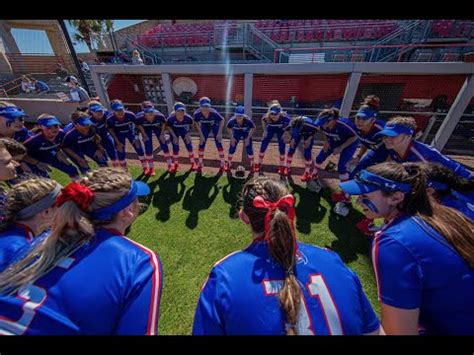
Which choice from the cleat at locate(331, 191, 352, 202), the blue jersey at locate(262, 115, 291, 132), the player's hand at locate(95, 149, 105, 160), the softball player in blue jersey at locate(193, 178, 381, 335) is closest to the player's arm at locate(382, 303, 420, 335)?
the softball player in blue jersey at locate(193, 178, 381, 335)

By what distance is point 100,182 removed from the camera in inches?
61.3

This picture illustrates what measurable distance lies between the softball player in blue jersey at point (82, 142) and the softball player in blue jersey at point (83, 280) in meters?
4.47

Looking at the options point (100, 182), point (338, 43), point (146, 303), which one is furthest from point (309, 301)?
point (338, 43)

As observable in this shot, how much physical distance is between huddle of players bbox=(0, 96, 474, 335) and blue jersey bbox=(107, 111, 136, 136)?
4.59m

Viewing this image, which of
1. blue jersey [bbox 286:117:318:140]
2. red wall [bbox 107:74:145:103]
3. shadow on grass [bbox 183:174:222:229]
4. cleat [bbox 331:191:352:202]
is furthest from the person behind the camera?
red wall [bbox 107:74:145:103]

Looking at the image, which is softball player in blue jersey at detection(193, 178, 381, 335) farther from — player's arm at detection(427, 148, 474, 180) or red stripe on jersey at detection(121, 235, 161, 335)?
player's arm at detection(427, 148, 474, 180)

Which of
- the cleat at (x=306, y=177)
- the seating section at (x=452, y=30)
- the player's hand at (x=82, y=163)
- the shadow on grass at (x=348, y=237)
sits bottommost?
the shadow on grass at (x=348, y=237)

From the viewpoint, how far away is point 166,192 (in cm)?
569

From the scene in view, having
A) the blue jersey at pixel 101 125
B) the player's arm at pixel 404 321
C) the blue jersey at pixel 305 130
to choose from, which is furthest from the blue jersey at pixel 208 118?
the player's arm at pixel 404 321

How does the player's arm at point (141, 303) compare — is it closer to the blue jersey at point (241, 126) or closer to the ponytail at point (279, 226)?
the ponytail at point (279, 226)

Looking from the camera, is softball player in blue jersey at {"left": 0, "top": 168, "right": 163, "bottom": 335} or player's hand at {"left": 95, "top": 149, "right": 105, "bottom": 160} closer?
softball player in blue jersey at {"left": 0, "top": 168, "right": 163, "bottom": 335}

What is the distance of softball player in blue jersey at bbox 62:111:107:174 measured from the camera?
4.97 metres

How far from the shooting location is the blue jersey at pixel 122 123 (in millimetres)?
5863
